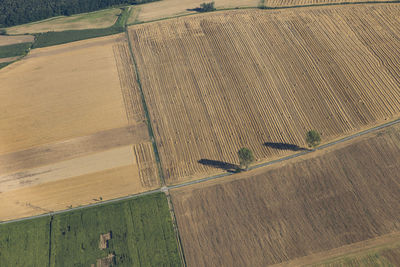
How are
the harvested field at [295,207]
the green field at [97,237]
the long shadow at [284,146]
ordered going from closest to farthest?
the harvested field at [295,207] → the green field at [97,237] → the long shadow at [284,146]

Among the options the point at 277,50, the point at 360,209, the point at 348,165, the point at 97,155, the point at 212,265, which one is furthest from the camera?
the point at 277,50

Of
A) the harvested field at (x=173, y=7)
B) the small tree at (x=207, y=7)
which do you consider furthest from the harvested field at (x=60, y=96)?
the small tree at (x=207, y=7)

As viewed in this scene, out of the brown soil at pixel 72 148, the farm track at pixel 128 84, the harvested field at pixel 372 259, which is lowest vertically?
the harvested field at pixel 372 259

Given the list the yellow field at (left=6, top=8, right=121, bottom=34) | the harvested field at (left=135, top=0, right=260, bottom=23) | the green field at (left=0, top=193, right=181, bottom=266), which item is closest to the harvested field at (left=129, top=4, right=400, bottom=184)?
the harvested field at (left=135, top=0, right=260, bottom=23)

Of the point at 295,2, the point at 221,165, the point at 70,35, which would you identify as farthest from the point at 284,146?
the point at 70,35

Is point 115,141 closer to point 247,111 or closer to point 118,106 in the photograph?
point 118,106

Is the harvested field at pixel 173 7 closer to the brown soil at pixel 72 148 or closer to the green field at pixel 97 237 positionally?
the brown soil at pixel 72 148

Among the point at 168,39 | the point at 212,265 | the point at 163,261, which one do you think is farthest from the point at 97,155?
the point at 168,39
